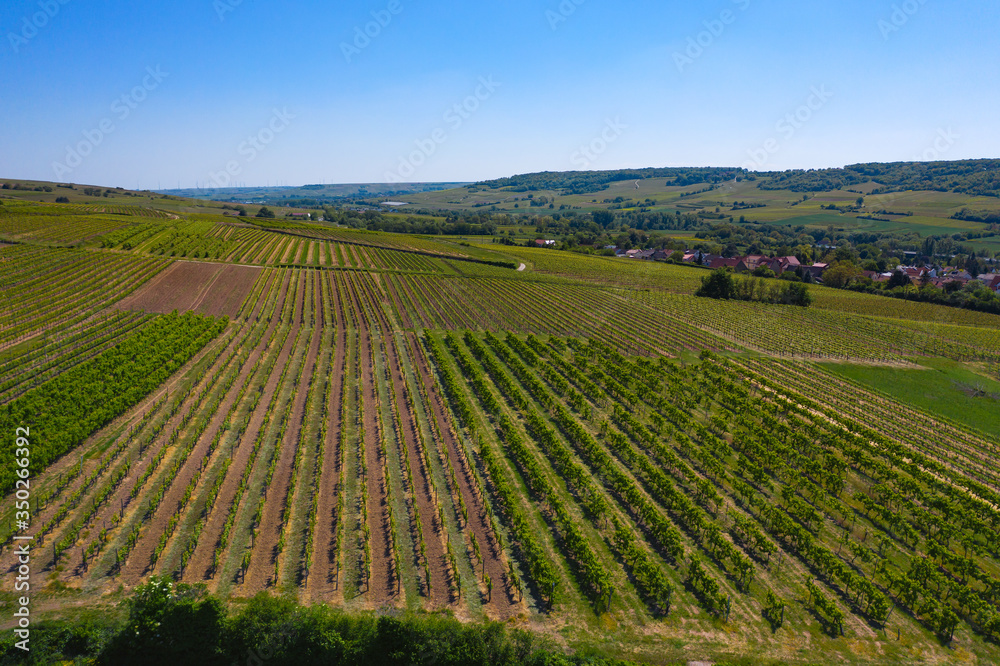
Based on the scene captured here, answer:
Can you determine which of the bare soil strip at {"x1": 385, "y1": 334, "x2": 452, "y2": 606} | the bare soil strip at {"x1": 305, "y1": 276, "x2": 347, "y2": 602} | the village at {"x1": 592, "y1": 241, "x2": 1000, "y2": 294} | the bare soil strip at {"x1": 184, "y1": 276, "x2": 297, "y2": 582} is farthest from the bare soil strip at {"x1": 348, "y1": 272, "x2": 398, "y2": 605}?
the village at {"x1": 592, "y1": 241, "x2": 1000, "y2": 294}

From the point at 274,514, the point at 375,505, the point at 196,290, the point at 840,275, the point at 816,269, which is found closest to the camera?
the point at 274,514

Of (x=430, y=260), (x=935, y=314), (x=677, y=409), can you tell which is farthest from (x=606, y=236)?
(x=677, y=409)

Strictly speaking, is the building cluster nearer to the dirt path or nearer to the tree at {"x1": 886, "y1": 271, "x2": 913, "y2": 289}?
the tree at {"x1": 886, "y1": 271, "x2": 913, "y2": 289}

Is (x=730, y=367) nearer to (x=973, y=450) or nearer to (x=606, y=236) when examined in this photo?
(x=973, y=450)

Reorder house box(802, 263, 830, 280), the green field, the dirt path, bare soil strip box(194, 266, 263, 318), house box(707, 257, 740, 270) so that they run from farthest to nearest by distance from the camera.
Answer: house box(707, 257, 740, 270)
house box(802, 263, 830, 280)
bare soil strip box(194, 266, 263, 318)
the green field
the dirt path

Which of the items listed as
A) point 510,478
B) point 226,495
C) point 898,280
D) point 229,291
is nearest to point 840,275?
point 898,280

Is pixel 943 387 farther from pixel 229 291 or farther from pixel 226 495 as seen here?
pixel 229 291
